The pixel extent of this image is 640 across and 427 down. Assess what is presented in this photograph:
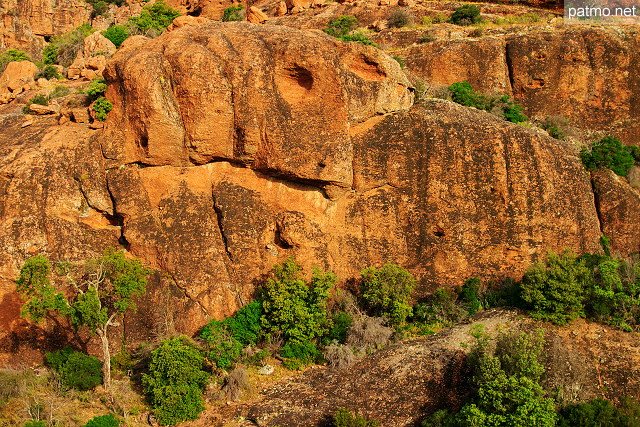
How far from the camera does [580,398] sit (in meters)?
19.7

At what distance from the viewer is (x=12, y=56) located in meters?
55.5

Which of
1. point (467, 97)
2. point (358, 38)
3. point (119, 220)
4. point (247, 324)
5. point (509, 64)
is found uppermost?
point (358, 38)

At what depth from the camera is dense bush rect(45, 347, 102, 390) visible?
21.8 meters

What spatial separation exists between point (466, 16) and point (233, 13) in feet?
64.6

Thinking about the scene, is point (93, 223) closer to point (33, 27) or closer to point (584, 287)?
point (584, 287)

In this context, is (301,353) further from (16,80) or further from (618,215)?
(16,80)

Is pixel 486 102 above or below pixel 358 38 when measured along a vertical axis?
below

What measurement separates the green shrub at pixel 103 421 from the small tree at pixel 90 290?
6.15ft

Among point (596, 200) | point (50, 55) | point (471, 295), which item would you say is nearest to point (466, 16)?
point (596, 200)

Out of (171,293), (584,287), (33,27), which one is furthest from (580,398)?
(33,27)

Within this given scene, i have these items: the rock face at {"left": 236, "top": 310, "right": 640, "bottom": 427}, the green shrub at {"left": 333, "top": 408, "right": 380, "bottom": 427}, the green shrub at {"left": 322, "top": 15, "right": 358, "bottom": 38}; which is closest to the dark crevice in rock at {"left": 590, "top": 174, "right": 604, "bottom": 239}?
the rock face at {"left": 236, "top": 310, "right": 640, "bottom": 427}

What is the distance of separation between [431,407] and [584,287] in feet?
24.2

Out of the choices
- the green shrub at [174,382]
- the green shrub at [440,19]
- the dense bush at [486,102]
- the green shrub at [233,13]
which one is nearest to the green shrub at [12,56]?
the green shrub at [233,13]

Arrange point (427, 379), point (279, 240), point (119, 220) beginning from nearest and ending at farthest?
point (427, 379) < point (279, 240) < point (119, 220)
